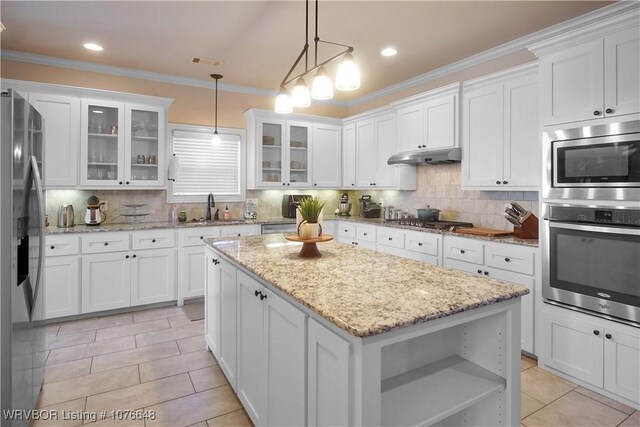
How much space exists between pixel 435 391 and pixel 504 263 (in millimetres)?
1903

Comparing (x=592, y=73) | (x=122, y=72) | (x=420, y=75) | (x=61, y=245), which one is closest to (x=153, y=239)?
(x=61, y=245)

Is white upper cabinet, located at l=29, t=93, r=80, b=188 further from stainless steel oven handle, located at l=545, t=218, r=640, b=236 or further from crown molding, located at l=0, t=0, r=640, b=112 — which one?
stainless steel oven handle, located at l=545, t=218, r=640, b=236

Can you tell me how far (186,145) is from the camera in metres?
4.73

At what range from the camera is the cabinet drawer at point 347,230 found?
486cm

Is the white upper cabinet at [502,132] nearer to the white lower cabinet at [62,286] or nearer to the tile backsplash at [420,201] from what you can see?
the tile backsplash at [420,201]

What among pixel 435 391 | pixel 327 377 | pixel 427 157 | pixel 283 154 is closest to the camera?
pixel 327 377

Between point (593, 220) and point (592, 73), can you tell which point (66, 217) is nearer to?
point (593, 220)

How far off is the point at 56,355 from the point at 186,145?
2.78 metres

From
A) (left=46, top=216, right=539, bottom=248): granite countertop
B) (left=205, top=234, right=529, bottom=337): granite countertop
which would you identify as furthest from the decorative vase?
(left=46, top=216, right=539, bottom=248): granite countertop

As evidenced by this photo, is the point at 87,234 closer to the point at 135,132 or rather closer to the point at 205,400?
the point at 135,132

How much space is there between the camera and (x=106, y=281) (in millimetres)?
3770

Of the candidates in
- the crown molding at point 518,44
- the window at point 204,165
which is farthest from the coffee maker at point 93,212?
the crown molding at point 518,44

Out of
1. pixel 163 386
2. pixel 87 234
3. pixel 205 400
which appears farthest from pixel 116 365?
pixel 87 234

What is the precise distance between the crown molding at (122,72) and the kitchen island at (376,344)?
349 cm
